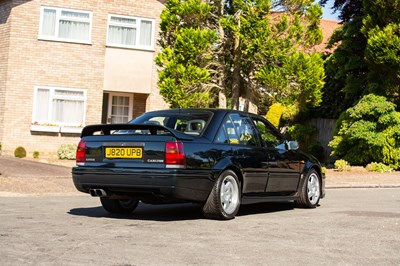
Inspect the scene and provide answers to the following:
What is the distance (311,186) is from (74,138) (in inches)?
631

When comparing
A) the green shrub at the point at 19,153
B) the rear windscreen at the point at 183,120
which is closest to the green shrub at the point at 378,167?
the green shrub at the point at 19,153

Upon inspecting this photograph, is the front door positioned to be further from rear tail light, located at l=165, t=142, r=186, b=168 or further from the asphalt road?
rear tail light, located at l=165, t=142, r=186, b=168

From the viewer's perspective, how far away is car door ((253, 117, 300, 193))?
999 cm

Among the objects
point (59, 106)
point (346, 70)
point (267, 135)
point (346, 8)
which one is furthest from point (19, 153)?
point (267, 135)

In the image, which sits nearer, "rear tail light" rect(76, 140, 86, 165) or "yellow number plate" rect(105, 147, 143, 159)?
"yellow number plate" rect(105, 147, 143, 159)

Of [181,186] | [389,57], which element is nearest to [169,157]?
[181,186]

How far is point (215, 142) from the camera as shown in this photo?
904 cm

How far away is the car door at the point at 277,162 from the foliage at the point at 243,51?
904cm

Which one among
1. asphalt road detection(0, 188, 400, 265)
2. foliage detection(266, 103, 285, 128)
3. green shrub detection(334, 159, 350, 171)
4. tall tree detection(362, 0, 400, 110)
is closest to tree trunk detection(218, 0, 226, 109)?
green shrub detection(334, 159, 350, 171)

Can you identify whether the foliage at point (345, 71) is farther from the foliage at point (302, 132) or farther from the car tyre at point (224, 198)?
the car tyre at point (224, 198)

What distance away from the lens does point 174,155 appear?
27.7 feet

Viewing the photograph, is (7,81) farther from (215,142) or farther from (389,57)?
(215,142)

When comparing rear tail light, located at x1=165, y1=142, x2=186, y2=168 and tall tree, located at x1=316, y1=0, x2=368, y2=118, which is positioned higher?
tall tree, located at x1=316, y1=0, x2=368, y2=118

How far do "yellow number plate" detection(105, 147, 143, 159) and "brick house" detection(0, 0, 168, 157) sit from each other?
55.4 ft
